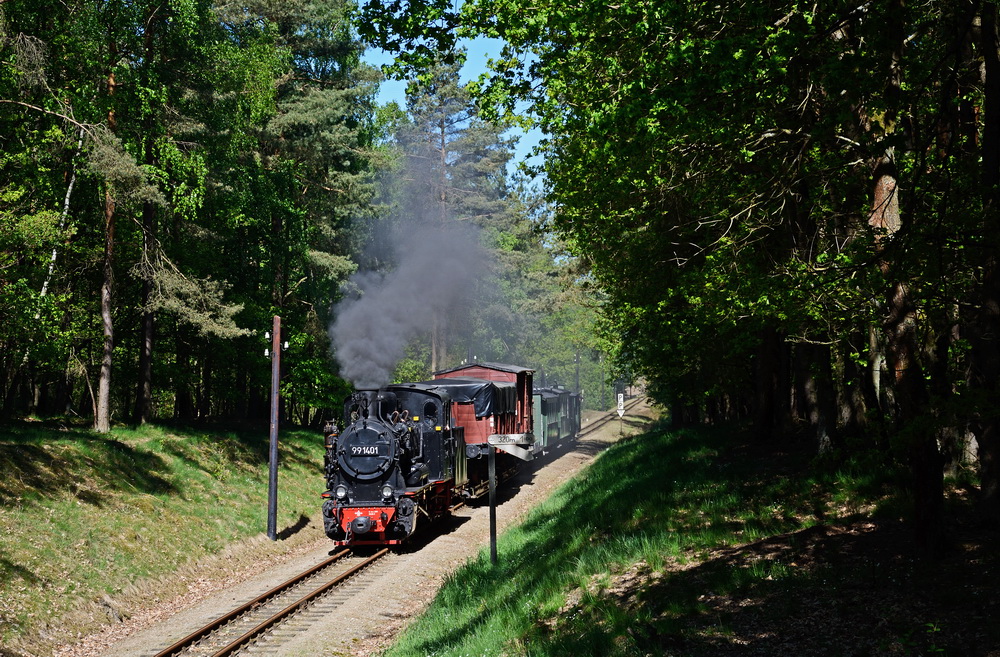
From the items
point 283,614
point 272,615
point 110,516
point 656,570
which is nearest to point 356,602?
point 283,614

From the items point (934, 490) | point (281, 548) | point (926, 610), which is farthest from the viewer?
point (281, 548)

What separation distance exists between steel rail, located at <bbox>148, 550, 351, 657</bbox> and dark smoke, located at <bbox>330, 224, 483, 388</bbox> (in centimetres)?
613

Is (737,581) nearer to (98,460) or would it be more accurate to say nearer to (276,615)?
(276,615)

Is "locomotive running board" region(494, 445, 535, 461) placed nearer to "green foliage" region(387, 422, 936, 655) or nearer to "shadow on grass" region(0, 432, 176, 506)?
"green foliage" region(387, 422, 936, 655)

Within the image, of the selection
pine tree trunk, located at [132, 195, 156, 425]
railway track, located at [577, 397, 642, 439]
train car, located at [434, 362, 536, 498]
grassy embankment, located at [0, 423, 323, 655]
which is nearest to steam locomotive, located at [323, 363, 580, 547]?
train car, located at [434, 362, 536, 498]

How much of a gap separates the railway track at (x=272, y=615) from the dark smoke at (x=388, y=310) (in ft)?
21.3

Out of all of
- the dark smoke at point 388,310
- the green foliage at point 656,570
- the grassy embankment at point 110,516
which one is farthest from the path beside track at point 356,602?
the dark smoke at point 388,310

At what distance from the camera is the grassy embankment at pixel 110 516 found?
12.9 meters

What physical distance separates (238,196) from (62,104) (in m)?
8.95

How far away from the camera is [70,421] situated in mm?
25234

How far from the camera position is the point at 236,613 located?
13258mm

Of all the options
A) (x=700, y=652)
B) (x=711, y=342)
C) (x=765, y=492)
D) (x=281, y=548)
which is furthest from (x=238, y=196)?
(x=700, y=652)

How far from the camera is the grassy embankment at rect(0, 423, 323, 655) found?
1291cm

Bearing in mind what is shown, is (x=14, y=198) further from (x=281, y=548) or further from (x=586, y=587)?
(x=586, y=587)
